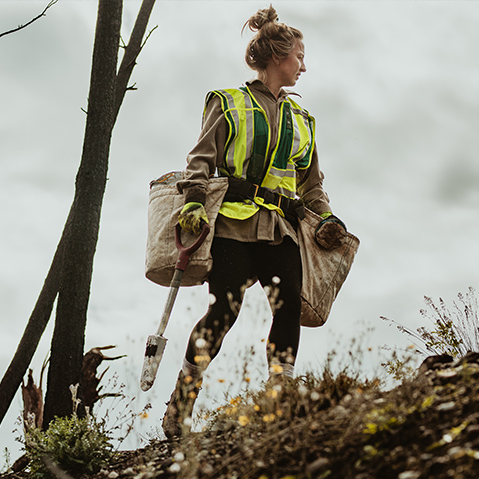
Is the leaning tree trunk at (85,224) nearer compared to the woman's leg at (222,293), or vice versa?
the woman's leg at (222,293)

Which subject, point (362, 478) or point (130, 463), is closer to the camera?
point (362, 478)

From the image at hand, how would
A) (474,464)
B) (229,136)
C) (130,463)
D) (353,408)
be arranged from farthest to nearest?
(229,136), (130,463), (353,408), (474,464)

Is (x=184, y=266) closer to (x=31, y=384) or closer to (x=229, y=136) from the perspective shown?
(x=229, y=136)

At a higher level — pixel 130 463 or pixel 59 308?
pixel 59 308

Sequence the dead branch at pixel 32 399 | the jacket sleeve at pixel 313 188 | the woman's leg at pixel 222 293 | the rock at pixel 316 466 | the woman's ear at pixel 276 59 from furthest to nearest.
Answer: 1. the dead branch at pixel 32 399
2. the jacket sleeve at pixel 313 188
3. the woman's ear at pixel 276 59
4. the woman's leg at pixel 222 293
5. the rock at pixel 316 466

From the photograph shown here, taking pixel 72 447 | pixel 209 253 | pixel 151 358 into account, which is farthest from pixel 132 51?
pixel 72 447

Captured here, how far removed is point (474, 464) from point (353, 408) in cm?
51

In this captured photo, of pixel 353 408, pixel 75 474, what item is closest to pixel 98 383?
pixel 75 474

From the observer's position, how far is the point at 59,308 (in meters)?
4.29

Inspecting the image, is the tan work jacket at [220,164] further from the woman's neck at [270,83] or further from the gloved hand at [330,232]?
the gloved hand at [330,232]

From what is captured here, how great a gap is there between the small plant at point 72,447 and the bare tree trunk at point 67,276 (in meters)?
0.58

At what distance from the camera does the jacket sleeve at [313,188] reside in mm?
3934

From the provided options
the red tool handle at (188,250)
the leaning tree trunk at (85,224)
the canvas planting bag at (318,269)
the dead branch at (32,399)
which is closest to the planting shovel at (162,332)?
the red tool handle at (188,250)

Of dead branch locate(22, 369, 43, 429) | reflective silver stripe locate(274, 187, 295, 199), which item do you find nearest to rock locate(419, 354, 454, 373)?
reflective silver stripe locate(274, 187, 295, 199)
